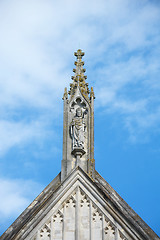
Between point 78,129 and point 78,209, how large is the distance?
3215 millimetres

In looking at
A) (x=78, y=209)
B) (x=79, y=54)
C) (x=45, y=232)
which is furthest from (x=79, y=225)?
(x=79, y=54)

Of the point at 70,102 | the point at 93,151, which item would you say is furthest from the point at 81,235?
the point at 70,102

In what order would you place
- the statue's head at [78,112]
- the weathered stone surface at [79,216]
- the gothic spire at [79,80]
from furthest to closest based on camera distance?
the gothic spire at [79,80]
the statue's head at [78,112]
the weathered stone surface at [79,216]

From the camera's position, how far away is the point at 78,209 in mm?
18688

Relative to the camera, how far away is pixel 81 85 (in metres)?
21.5

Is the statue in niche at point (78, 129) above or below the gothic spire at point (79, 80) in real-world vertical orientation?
below

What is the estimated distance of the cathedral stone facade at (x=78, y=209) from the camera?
60.0ft

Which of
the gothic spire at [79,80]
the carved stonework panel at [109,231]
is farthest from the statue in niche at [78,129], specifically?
the carved stonework panel at [109,231]

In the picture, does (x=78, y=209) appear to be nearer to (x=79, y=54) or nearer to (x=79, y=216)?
(x=79, y=216)

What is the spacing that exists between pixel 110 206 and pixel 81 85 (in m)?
5.09

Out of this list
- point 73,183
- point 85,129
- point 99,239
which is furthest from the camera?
point 85,129

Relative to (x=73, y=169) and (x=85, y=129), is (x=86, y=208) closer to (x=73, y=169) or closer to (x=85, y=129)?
(x=73, y=169)

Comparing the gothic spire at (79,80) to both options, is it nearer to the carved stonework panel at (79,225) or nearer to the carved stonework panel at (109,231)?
the carved stonework panel at (79,225)

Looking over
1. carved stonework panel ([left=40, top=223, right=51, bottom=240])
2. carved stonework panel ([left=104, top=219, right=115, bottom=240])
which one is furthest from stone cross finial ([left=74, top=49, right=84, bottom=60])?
carved stonework panel ([left=40, top=223, right=51, bottom=240])
